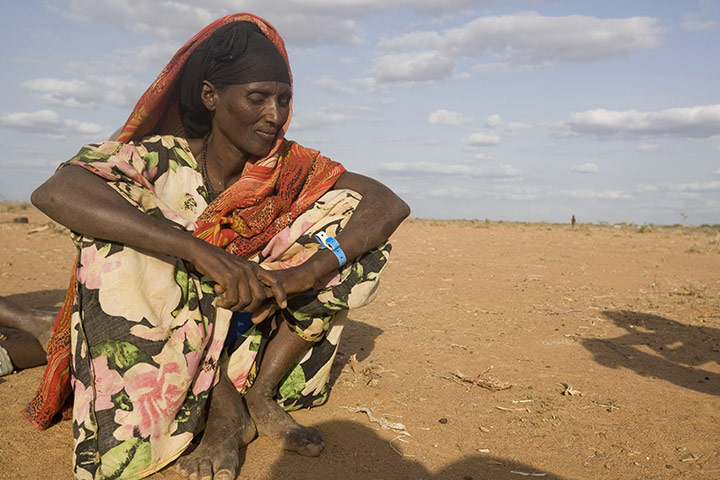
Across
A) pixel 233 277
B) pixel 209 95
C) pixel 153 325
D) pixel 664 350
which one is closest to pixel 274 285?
pixel 233 277

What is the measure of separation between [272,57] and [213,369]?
4.85 ft

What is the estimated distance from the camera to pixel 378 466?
7.61ft

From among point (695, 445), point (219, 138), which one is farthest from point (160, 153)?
point (695, 445)

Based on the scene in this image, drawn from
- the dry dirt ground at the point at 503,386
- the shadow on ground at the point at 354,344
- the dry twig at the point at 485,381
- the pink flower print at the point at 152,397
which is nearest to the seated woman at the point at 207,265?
the pink flower print at the point at 152,397

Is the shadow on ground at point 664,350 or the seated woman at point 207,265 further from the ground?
the seated woman at point 207,265

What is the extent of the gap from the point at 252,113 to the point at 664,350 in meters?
3.52

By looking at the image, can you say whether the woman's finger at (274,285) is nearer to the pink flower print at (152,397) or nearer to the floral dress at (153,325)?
the floral dress at (153,325)

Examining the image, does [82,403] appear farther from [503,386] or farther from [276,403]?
[503,386]

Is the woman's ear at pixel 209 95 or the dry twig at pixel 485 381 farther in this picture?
the dry twig at pixel 485 381

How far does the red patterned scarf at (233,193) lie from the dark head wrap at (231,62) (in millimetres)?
56

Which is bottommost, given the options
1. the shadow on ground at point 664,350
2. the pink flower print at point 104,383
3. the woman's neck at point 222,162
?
the shadow on ground at point 664,350

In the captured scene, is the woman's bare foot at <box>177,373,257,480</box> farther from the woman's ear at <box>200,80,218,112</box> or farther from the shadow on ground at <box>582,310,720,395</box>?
the shadow on ground at <box>582,310,720,395</box>

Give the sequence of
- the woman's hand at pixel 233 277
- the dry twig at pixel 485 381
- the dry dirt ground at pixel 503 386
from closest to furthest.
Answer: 1. the woman's hand at pixel 233 277
2. the dry dirt ground at pixel 503 386
3. the dry twig at pixel 485 381

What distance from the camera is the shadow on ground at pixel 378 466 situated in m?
2.24
